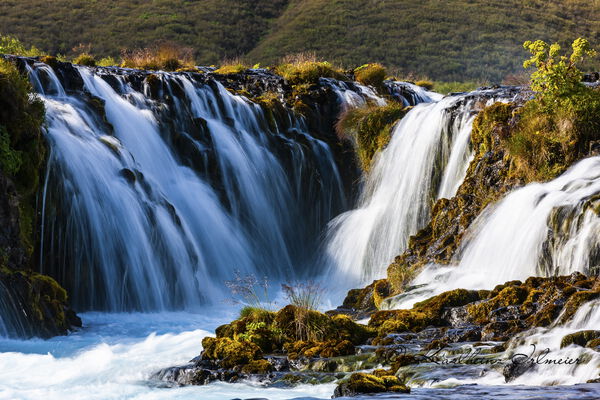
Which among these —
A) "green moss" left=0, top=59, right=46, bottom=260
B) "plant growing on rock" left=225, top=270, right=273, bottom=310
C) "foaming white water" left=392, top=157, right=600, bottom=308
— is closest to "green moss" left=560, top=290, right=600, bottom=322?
"foaming white water" left=392, top=157, right=600, bottom=308

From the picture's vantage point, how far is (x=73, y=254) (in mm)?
18203

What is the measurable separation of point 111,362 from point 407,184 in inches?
459

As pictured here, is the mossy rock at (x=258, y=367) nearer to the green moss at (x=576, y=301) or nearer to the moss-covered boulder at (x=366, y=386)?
the moss-covered boulder at (x=366, y=386)

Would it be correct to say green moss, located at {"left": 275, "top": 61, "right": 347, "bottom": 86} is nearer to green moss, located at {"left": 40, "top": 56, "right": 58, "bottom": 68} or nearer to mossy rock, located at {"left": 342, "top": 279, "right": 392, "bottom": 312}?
green moss, located at {"left": 40, "top": 56, "right": 58, "bottom": 68}

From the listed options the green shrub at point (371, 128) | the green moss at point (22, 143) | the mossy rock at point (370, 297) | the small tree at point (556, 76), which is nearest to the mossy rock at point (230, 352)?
the mossy rock at point (370, 297)

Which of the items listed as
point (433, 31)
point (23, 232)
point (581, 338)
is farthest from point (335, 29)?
point (581, 338)

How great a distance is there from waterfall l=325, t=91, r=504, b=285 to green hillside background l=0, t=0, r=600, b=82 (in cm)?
3693

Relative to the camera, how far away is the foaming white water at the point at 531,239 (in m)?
14.6

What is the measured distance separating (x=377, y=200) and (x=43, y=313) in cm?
1091

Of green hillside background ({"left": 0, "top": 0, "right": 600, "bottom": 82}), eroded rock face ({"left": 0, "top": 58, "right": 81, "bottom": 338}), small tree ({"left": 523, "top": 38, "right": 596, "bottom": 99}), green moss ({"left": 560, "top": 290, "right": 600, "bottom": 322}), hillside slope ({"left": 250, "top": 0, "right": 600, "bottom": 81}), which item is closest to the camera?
green moss ({"left": 560, "top": 290, "right": 600, "bottom": 322})

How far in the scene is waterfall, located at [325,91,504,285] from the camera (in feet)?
72.1

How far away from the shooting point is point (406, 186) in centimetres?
2280

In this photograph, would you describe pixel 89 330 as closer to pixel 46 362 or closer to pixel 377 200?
pixel 46 362

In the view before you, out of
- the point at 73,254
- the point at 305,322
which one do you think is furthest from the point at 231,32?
the point at 305,322
